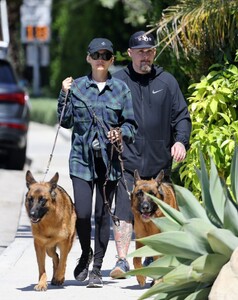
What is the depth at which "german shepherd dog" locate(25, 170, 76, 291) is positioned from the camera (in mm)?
8094

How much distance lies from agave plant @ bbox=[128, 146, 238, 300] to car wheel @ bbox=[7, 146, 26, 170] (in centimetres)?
1206

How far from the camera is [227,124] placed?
953cm

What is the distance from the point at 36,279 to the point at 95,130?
1.36 metres

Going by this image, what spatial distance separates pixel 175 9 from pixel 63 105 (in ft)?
7.84

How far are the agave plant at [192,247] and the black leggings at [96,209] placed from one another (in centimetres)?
172

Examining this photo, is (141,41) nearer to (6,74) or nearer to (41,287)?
(41,287)

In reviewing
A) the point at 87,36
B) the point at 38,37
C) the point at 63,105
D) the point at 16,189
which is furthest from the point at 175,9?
the point at 87,36

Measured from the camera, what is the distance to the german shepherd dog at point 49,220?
26.6 feet

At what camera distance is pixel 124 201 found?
8766mm

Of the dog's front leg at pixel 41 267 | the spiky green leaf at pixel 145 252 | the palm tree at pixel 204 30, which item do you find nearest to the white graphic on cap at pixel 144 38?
the palm tree at pixel 204 30

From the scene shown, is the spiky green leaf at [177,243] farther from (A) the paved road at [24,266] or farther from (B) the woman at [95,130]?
(B) the woman at [95,130]

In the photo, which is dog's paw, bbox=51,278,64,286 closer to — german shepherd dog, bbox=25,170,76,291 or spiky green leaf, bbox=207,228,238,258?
german shepherd dog, bbox=25,170,76,291

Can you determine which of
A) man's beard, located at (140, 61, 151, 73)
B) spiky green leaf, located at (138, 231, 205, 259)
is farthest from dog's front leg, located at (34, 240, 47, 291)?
spiky green leaf, located at (138, 231, 205, 259)

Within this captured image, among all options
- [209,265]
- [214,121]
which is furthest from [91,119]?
[209,265]
